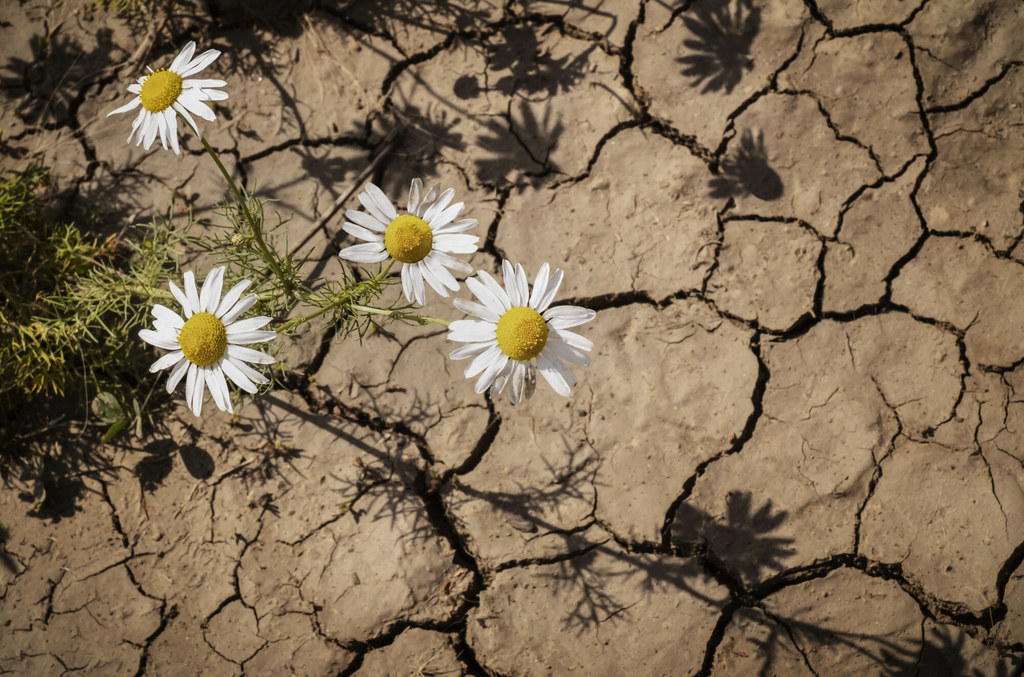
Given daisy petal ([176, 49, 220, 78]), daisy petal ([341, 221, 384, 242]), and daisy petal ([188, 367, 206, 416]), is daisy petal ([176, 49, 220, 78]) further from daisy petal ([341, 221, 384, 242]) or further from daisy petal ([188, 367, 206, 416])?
daisy petal ([188, 367, 206, 416])

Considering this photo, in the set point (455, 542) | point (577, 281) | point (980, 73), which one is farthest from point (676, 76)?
point (455, 542)

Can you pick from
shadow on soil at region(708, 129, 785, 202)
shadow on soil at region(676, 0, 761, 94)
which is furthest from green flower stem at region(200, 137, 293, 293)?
shadow on soil at region(676, 0, 761, 94)

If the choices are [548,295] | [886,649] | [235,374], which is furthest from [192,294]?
[886,649]

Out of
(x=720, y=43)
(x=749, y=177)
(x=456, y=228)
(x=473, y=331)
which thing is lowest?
(x=473, y=331)

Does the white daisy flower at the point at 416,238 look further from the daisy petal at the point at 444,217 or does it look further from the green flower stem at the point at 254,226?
the green flower stem at the point at 254,226

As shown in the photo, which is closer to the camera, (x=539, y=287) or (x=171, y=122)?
(x=539, y=287)

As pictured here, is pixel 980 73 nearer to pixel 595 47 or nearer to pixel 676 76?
pixel 676 76

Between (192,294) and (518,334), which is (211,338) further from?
(518,334)

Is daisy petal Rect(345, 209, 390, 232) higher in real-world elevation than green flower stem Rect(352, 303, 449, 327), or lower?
higher
